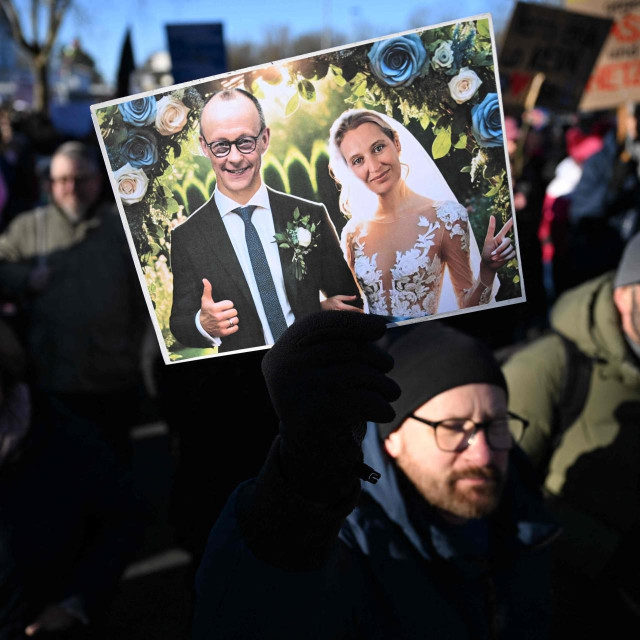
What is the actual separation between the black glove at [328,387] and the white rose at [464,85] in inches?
12.3

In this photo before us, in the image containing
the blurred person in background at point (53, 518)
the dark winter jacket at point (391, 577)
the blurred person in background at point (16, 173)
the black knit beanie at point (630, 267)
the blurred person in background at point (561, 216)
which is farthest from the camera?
the blurred person in background at point (16, 173)

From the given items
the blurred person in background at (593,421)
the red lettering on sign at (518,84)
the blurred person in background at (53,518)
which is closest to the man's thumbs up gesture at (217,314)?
the blurred person in background at (53,518)

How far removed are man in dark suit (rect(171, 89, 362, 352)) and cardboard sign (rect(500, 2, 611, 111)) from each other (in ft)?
9.87

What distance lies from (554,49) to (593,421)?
2176 millimetres

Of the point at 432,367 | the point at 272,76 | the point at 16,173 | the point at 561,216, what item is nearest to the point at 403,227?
the point at 272,76

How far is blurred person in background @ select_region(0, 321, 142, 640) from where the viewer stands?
5.98ft

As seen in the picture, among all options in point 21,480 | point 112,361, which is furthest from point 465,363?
point 112,361

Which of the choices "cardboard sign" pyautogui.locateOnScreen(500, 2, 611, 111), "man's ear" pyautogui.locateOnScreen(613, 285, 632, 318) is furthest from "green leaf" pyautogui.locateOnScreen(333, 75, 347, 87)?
"cardboard sign" pyautogui.locateOnScreen(500, 2, 611, 111)

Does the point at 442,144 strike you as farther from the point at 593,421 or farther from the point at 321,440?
the point at 593,421

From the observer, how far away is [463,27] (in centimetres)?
88

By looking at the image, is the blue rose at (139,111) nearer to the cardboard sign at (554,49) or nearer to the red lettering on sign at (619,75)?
the cardboard sign at (554,49)

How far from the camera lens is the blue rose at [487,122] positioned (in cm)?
90

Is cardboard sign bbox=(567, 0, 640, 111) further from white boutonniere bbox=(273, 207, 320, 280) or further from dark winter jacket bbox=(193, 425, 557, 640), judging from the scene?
white boutonniere bbox=(273, 207, 320, 280)

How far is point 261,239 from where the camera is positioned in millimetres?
939
